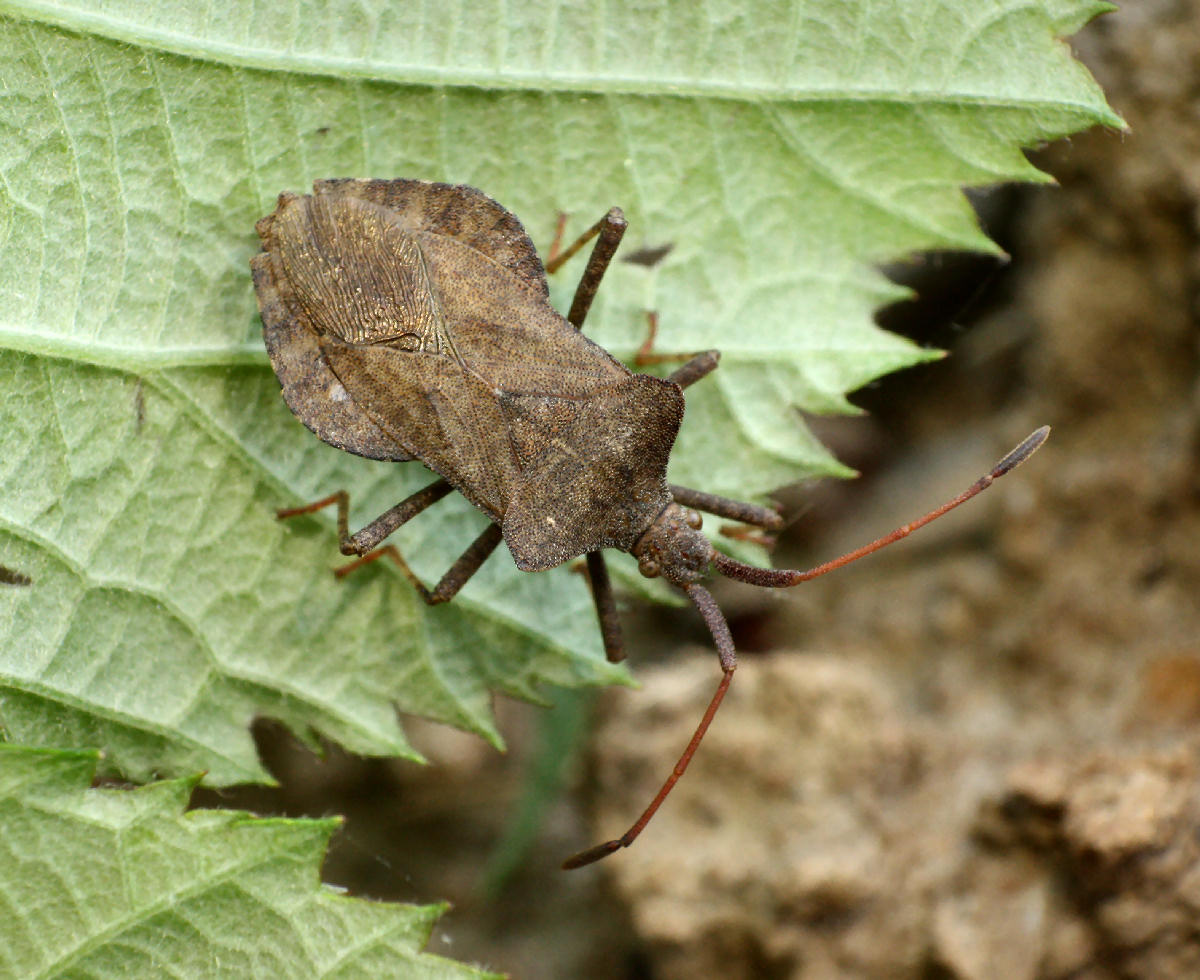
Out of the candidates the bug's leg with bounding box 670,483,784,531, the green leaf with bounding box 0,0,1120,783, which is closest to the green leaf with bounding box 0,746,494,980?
the green leaf with bounding box 0,0,1120,783

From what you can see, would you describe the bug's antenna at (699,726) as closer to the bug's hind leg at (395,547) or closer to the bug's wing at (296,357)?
the bug's hind leg at (395,547)

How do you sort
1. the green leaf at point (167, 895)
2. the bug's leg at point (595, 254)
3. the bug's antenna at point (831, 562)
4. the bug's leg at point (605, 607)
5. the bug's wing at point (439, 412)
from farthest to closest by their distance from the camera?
the bug's leg at point (605, 607) → the bug's leg at point (595, 254) → the bug's wing at point (439, 412) → the bug's antenna at point (831, 562) → the green leaf at point (167, 895)

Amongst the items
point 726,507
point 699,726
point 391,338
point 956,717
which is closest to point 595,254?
point 391,338

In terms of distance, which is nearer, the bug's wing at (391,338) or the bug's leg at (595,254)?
the bug's wing at (391,338)

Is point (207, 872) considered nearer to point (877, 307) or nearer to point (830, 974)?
point (830, 974)

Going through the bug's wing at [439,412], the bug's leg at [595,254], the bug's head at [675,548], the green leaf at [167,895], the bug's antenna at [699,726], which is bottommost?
the green leaf at [167,895]

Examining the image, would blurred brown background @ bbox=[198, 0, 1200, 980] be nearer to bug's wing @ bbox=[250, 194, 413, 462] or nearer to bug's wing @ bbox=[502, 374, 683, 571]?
bug's wing @ bbox=[502, 374, 683, 571]

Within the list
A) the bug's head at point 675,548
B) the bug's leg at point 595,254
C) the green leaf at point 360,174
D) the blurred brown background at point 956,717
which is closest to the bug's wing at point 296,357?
the green leaf at point 360,174

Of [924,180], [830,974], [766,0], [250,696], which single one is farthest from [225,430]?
[830,974]
